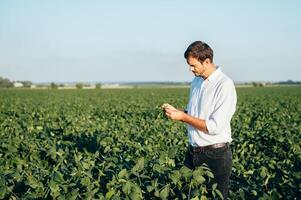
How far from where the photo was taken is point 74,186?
10.9 feet

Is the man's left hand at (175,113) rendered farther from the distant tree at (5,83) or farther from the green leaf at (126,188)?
the distant tree at (5,83)

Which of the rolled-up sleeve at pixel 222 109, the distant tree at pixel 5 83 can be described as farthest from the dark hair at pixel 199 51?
the distant tree at pixel 5 83

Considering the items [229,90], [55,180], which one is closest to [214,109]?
[229,90]

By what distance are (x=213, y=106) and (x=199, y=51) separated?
0.50 meters

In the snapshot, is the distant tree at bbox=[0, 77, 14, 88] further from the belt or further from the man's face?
the man's face

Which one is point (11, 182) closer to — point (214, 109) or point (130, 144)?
point (214, 109)

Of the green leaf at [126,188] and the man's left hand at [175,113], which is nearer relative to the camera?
the green leaf at [126,188]

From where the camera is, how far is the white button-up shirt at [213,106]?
3.65 m

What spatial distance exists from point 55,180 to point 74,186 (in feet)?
0.75

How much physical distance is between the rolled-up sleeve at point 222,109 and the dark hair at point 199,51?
295mm

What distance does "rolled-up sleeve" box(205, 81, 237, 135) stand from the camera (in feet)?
11.9

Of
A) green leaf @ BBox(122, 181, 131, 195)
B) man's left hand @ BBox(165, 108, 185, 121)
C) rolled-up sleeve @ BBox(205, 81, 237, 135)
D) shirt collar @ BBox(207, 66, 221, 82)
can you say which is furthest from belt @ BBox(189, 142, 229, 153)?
green leaf @ BBox(122, 181, 131, 195)

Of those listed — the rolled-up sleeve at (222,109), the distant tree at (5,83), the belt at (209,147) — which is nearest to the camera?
the rolled-up sleeve at (222,109)

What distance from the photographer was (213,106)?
3744mm
